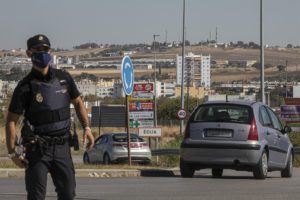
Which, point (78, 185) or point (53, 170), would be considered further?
point (78, 185)

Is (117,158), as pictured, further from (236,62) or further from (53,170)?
(236,62)

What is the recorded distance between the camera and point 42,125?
324 inches

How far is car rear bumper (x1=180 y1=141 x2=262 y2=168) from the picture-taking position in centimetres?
1697

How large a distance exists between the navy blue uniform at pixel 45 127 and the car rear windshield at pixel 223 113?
30.4ft

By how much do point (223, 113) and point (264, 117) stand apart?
103 centimetres

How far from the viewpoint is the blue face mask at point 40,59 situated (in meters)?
8.19

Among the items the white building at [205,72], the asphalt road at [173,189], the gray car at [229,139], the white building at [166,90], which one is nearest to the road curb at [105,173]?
the asphalt road at [173,189]

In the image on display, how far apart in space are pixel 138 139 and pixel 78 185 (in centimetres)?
1566

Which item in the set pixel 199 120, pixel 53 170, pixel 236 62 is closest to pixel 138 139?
pixel 199 120

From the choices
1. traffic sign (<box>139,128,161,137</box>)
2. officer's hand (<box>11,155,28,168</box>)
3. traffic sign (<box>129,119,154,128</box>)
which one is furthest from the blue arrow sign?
officer's hand (<box>11,155,28,168</box>)

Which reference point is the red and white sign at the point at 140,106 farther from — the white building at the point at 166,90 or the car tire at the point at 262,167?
the white building at the point at 166,90

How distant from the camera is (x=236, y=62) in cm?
19750

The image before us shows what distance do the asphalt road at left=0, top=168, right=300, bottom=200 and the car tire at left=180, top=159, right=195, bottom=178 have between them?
0.61 feet

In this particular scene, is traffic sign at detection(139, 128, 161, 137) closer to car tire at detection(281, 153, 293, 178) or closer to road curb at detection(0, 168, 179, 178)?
road curb at detection(0, 168, 179, 178)
